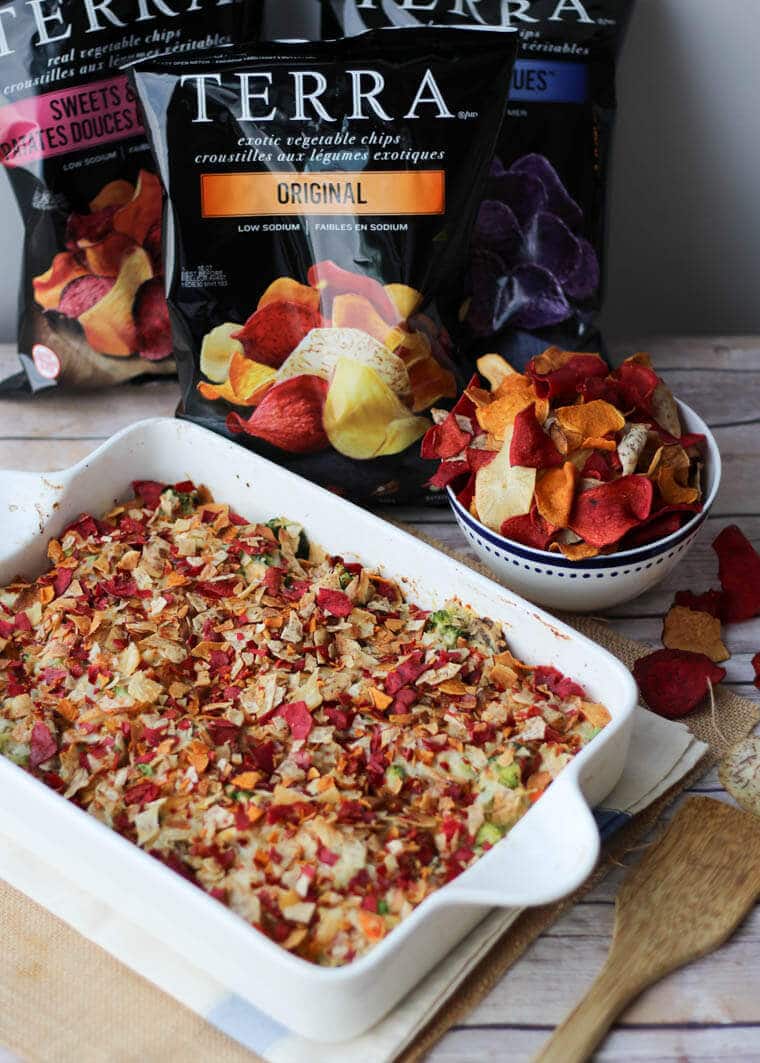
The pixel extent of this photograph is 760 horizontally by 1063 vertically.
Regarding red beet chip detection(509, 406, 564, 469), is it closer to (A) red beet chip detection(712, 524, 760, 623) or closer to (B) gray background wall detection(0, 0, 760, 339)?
(A) red beet chip detection(712, 524, 760, 623)

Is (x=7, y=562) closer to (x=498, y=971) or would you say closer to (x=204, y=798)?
(x=204, y=798)

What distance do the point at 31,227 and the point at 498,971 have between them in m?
1.17

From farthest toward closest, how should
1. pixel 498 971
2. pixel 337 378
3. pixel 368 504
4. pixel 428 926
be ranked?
pixel 368 504 → pixel 337 378 → pixel 498 971 → pixel 428 926

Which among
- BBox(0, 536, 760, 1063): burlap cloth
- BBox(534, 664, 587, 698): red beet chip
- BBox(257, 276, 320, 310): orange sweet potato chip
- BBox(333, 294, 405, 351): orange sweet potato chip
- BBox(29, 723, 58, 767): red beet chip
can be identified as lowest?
BBox(0, 536, 760, 1063): burlap cloth

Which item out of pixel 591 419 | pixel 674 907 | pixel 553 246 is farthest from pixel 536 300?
pixel 674 907

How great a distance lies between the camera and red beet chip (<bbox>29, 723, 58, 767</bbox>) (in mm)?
1193

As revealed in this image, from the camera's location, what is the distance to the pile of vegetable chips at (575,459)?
133cm

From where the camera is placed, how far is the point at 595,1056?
1082 mm

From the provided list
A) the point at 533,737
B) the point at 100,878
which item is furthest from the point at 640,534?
the point at 100,878

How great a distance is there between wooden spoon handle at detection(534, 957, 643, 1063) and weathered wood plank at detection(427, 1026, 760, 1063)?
0.02m

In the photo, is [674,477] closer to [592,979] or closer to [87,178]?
[592,979]

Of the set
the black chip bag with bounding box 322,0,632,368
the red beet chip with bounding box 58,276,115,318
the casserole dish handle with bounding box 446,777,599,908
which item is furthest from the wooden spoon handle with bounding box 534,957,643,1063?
the red beet chip with bounding box 58,276,115,318

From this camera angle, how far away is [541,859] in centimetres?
106

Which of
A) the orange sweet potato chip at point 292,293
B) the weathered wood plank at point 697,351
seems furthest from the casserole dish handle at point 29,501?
the weathered wood plank at point 697,351
